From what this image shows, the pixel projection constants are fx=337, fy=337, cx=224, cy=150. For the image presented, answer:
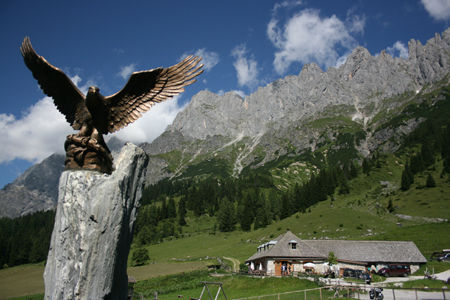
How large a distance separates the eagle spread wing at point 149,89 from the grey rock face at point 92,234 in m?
2.26

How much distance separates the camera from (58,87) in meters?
12.1

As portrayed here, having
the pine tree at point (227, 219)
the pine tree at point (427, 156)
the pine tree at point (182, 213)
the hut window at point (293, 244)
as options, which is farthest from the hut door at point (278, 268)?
the pine tree at point (427, 156)

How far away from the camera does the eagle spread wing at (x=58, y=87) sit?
11508mm

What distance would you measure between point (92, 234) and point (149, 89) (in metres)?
5.34

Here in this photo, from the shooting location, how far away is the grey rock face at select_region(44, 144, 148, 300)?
938cm

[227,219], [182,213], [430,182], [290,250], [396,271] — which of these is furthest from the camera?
[182,213]

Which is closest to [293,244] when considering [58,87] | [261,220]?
[58,87]

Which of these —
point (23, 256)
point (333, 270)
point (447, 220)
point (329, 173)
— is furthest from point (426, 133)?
point (23, 256)

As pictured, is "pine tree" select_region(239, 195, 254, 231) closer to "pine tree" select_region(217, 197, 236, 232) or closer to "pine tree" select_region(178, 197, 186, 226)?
"pine tree" select_region(217, 197, 236, 232)

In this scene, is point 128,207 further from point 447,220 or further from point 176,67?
point 447,220

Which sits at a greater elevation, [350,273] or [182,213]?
[182,213]

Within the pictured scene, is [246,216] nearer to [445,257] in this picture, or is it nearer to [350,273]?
[445,257]

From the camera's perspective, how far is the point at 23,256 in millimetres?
127250

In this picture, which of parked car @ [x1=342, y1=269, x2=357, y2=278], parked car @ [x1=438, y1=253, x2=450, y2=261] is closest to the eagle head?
parked car @ [x1=342, y1=269, x2=357, y2=278]
